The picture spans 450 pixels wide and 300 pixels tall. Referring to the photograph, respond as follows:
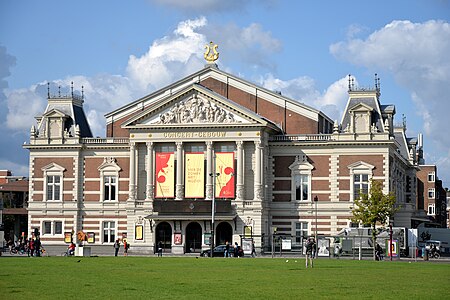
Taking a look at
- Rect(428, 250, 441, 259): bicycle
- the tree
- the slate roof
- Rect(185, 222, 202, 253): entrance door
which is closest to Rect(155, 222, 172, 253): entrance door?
Rect(185, 222, 202, 253): entrance door

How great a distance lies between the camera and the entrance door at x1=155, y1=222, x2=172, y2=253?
9819 centimetres

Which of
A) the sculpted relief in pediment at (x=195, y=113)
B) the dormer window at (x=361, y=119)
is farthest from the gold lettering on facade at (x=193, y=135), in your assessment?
the dormer window at (x=361, y=119)

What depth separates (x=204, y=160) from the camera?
97.1m

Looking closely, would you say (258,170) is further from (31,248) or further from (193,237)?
(31,248)

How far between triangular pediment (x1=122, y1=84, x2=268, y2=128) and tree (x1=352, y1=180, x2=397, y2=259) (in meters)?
13.6

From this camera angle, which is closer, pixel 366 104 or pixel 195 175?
pixel 195 175

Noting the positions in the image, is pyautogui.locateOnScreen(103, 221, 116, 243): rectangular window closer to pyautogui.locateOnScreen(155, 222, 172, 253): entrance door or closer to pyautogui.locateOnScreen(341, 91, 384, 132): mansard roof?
pyautogui.locateOnScreen(155, 222, 172, 253): entrance door

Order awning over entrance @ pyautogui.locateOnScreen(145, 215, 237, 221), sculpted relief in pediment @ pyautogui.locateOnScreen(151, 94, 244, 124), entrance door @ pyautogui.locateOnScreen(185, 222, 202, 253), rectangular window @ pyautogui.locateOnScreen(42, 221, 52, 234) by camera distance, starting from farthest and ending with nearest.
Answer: rectangular window @ pyautogui.locateOnScreen(42, 221, 52, 234) → entrance door @ pyautogui.locateOnScreen(185, 222, 202, 253) → sculpted relief in pediment @ pyautogui.locateOnScreen(151, 94, 244, 124) → awning over entrance @ pyautogui.locateOnScreen(145, 215, 237, 221)

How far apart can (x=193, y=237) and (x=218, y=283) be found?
55638 millimetres

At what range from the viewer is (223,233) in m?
97.6

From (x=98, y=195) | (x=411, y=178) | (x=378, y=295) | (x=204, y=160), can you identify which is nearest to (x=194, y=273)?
(x=378, y=295)

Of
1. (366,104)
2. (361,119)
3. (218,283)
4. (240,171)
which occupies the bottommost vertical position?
(218,283)

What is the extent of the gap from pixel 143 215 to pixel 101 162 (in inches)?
354

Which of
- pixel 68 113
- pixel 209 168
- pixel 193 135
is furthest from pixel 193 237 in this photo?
pixel 68 113
